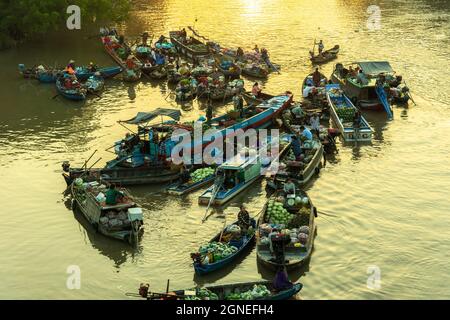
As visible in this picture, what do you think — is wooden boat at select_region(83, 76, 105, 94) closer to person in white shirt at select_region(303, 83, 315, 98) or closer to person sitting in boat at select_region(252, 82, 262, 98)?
person sitting in boat at select_region(252, 82, 262, 98)

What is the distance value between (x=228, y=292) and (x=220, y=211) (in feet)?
20.9

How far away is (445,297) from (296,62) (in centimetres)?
2492

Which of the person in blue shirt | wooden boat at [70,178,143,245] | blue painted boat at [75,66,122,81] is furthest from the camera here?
blue painted boat at [75,66,122,81]

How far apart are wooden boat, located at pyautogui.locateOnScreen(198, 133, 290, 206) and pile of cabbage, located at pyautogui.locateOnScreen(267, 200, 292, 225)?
2.45 meters

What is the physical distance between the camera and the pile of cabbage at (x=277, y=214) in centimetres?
2422

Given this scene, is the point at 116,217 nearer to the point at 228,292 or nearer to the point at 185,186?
the point at 185,186

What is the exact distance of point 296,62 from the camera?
145 ft

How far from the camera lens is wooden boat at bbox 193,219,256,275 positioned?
22.2 meters

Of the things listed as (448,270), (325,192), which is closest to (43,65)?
(325,192)

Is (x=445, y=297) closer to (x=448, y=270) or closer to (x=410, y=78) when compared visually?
(x=448, y=270)

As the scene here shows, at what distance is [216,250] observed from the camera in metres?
22.7

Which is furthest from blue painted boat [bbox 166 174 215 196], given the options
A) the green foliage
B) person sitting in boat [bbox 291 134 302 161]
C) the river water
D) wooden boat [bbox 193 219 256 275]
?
the green foliage

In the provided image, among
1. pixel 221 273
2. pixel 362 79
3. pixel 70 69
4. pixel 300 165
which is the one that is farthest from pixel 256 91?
pixel 221 273

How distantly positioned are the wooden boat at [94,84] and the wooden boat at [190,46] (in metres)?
6.16
